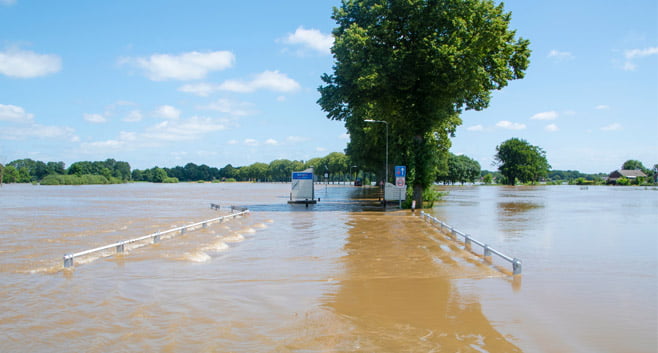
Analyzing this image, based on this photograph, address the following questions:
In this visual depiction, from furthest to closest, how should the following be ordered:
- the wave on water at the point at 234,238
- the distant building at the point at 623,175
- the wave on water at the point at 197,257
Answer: the distant building at the point at 623,175 < the wave on water at the point at 234,238 < the wave on water at the point at 197,257

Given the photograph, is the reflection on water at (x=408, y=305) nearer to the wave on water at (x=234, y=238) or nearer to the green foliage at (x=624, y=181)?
the wave on water at (x=234, y=238)

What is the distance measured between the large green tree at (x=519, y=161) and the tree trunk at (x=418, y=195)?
397ft

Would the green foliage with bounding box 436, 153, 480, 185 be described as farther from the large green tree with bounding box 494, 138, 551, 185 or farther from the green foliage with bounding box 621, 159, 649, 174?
the green foliage with bounding box 621, 159, 649, 174

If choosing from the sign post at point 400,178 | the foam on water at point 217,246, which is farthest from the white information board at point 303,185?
the foam on water at point 217,246

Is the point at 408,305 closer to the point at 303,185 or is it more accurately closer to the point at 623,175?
the point at 303,185

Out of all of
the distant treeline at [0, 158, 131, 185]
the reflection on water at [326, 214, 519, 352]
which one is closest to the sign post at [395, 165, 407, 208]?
the reflection on water at [326, 214, 519, 352]

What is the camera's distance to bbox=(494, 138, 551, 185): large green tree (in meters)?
146

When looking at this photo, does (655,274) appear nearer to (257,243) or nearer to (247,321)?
(247,321)

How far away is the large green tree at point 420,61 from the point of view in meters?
30.0

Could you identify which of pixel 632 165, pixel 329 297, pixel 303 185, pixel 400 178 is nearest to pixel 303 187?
pixel 303 185

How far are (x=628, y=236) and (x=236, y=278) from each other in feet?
54.3

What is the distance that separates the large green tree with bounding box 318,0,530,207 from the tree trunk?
0.08 meters

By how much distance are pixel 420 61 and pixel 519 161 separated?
417 feet

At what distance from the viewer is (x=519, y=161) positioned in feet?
481
